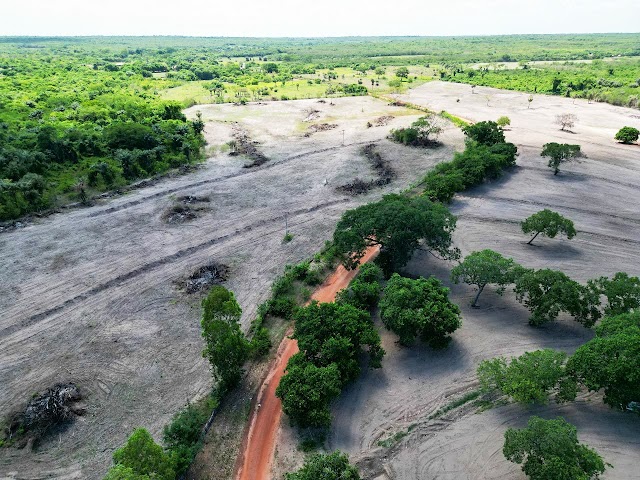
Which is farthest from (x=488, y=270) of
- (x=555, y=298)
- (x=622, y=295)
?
(x=622, y=295)

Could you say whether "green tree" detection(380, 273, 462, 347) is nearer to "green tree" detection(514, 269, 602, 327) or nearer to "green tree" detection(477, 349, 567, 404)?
"green tree" detection(477, 349, 567, 404)

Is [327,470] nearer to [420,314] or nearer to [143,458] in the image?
[143,458]

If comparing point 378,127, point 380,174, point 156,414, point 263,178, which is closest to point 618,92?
point 378,127

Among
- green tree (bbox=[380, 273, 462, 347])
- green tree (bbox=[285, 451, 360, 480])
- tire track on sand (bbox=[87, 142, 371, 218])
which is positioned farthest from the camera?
tire track on sand (bbox=[87, 142, 371, 218])

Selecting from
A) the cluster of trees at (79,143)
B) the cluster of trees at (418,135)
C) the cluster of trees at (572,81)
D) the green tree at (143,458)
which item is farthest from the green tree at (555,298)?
the cluster of trees at (572,81)

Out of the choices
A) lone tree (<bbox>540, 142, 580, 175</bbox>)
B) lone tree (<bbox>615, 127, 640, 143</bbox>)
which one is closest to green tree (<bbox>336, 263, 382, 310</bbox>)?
lone tree (<bbox>540, 142, 580, 175</bbox>)

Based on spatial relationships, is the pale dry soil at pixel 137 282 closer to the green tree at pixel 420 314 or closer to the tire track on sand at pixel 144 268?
the tire track on sand at pixel 144 268
